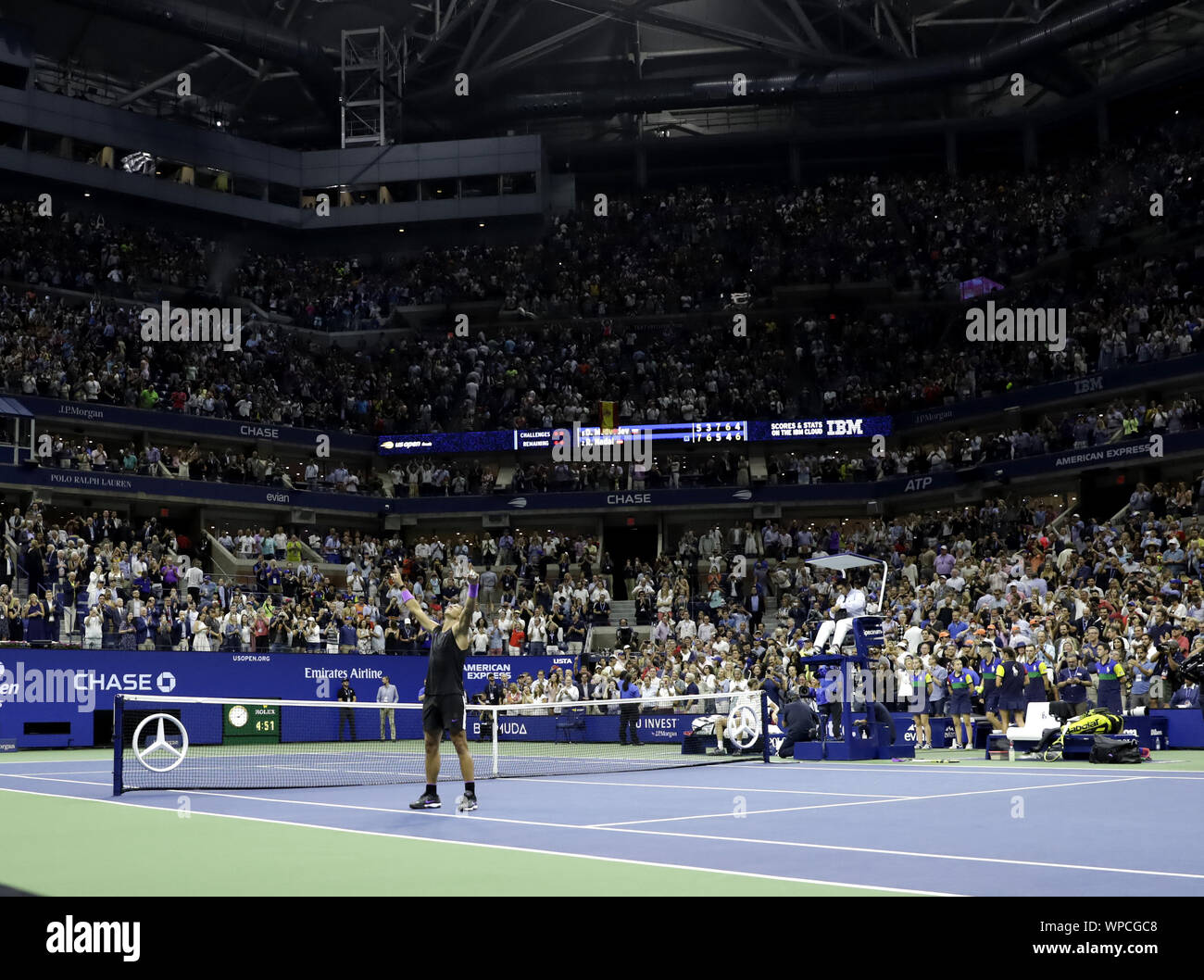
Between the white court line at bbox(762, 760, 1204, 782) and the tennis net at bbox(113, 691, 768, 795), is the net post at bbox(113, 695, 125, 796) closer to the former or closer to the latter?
the tennis net at bbox(113, 691, 768, 795)

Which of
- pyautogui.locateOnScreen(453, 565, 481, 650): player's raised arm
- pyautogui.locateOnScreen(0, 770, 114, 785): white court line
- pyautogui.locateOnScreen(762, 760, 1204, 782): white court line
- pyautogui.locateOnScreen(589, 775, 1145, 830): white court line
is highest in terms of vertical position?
pyautogui.locateOnScreen(453, 565, 481, 650): player's raised arm

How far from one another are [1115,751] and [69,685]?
24563 millimetres

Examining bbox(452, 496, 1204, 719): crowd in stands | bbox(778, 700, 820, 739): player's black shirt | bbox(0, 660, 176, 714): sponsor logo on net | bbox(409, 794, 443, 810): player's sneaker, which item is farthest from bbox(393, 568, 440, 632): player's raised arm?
bbox(0, 660, 176, 714): sponsor logo on net

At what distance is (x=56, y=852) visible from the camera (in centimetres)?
1032

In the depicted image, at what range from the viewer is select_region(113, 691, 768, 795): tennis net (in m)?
19.5

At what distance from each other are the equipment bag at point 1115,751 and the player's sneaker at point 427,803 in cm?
1087

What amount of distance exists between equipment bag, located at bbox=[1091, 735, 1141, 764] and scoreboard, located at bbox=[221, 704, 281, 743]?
20.6 metres

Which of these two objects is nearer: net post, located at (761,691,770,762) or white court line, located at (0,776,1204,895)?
white court line, located at (0,776,1204,895)

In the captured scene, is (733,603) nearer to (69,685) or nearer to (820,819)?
(69,685)

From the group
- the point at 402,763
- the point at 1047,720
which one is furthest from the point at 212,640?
the point at 1047,720

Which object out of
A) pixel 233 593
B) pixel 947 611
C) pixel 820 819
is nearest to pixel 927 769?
pixel 820 819

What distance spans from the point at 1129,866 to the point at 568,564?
41577mm
